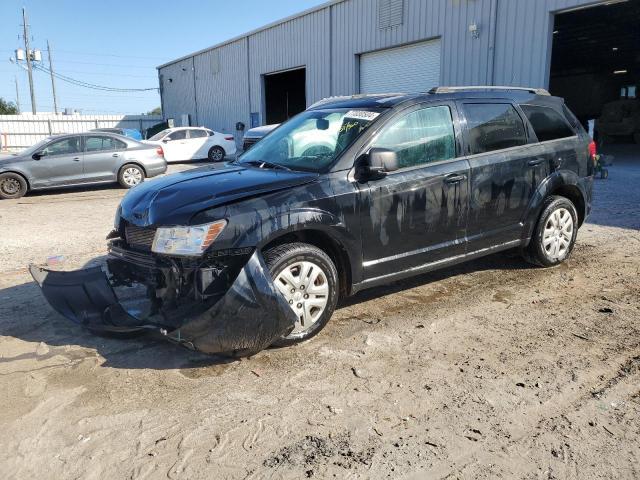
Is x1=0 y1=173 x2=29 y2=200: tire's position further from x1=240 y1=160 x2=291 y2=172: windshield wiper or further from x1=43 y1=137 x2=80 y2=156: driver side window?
x1=240 y1=160 x2=291 y2=172: windshield wiper

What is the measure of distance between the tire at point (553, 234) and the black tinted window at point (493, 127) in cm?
80

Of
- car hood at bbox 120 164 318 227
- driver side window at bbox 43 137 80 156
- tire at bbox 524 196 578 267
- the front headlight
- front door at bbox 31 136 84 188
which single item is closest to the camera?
the front headlight

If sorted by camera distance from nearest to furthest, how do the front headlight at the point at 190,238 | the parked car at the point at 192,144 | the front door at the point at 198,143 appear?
the front headlight at the point at 190,238 < the parked car at the point at 192,144 < the front door at the point at 198,143

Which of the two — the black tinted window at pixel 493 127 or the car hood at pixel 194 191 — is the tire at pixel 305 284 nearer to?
the car hood at pixel 194 191

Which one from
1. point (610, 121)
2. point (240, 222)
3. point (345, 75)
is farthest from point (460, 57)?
point (610, 121)

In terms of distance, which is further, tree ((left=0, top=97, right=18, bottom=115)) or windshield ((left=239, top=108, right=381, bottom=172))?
tree ((left=0, top=97, right=18, bottom=115))

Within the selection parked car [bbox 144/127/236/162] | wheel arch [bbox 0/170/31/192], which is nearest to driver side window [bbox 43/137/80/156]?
wheel arch [bbox 0/170/31/192]

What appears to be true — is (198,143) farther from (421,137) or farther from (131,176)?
(421,137)

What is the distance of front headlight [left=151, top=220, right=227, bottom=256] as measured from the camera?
3.48 meters

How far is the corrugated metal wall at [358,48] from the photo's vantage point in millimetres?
13686

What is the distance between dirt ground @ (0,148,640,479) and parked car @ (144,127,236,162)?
16600 mm

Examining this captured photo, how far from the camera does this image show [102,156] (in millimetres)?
13055

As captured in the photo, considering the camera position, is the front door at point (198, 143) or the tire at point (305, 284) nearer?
the tire at point (305, 284)

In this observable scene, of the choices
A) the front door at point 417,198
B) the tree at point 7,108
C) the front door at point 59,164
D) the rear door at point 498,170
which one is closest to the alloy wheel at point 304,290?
the front door at point 417,198
